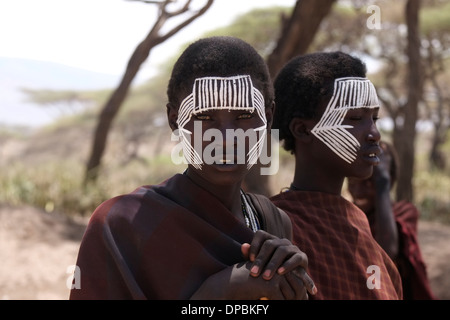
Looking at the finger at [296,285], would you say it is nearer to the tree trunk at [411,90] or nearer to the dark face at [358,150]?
the dark face at [358,150]

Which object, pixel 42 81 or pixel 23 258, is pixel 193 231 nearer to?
pixel 42 81

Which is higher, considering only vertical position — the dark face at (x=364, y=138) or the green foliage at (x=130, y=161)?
the dark face at (x=364, y=138)

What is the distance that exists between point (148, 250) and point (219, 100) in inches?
19.3

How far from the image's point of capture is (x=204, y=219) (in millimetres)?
1997

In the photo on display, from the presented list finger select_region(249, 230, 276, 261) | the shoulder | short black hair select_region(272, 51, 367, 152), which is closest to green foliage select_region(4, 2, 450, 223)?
short black hair select_region(272, 51, 367, 152)

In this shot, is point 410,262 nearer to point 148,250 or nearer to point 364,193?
point 364,193

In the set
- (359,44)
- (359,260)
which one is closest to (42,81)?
(359,260)

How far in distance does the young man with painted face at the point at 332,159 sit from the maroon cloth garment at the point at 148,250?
2.24 ft

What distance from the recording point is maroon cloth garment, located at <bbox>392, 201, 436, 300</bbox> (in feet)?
13.0

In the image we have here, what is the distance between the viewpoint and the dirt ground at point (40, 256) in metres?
6.34

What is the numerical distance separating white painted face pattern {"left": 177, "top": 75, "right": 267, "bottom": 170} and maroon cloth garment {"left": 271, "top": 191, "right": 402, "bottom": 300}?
23.9 inches

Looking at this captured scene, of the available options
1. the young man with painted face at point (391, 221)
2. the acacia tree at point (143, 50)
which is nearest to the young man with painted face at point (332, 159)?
the young man with painted face at point (391, 221)

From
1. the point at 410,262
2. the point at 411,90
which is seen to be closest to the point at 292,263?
the point at 410,262

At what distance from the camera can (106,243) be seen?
1839mm
